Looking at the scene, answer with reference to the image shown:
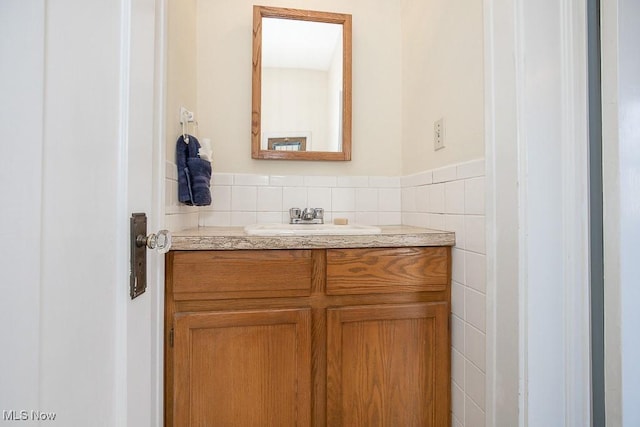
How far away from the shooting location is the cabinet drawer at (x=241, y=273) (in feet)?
2.90

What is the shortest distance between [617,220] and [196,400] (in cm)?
125

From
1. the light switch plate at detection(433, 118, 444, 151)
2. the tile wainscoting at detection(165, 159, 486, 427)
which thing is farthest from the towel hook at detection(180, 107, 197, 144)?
the light switch plate at detection(433, 118, 444, 151)

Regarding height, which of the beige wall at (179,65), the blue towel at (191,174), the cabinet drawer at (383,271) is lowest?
the cabinet drawer at (383,271)

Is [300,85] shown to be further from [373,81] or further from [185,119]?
[185,119]

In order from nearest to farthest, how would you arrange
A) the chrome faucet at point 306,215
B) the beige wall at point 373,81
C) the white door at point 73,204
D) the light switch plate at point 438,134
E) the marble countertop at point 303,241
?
the white door at point 73,204 < the marble countertop at point 303,241 < the beige wall at point 373,81 < the light switch plate at point 438,134 < the chrome faucet at point 306,215

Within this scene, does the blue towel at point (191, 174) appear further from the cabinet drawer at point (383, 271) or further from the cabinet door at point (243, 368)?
the cabinet drawer at point (383, 271)

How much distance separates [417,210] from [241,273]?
85 centimetres

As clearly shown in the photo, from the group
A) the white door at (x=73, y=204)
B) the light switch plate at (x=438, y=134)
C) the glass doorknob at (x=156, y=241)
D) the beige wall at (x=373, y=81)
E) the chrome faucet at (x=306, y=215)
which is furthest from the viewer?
the chrome faucet at (x=306, y=215)

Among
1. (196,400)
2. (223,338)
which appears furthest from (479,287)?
(196,400)

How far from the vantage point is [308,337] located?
3.08 feet

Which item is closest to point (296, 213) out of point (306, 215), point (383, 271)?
point (306, 215)

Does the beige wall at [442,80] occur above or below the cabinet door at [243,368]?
above

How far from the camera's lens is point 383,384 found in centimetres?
97

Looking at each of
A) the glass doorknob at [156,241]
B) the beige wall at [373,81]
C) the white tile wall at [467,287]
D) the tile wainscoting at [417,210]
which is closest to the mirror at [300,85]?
the beige wall at [373,81]
